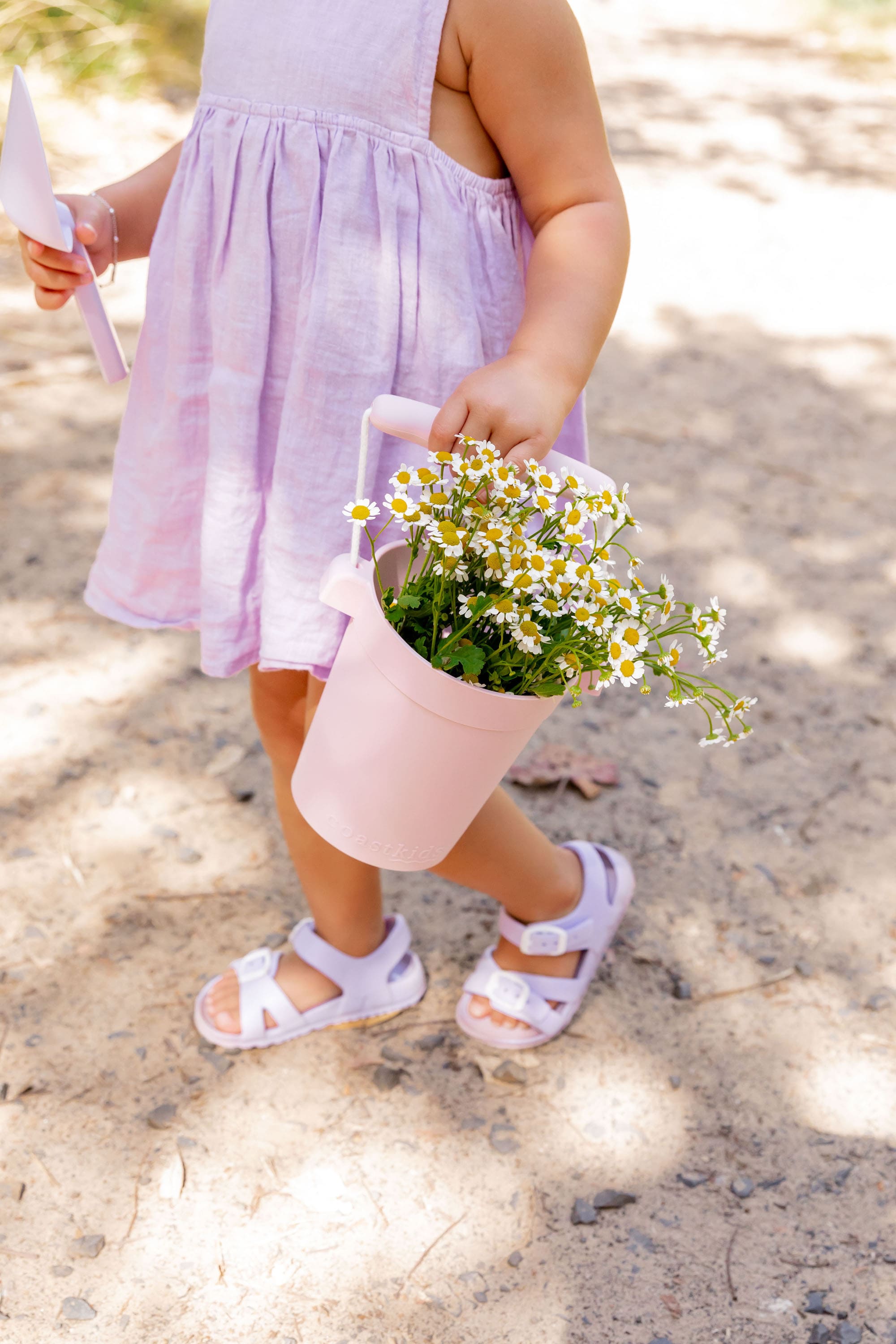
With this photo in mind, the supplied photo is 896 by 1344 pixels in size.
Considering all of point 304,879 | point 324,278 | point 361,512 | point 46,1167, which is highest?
point 324,278

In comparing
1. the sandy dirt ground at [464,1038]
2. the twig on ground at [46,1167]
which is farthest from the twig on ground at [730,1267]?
the twig on ground at [46,1167]

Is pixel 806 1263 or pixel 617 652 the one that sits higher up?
pixel 617 652

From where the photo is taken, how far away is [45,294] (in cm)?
117

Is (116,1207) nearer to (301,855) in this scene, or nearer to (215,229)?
(301,855)

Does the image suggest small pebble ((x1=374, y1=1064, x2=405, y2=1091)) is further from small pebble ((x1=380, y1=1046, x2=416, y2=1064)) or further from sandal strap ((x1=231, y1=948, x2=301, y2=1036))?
sandal strap ((x1=231, y1=948, x2=301, y2=1036))

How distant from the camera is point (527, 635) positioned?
2.82 feet

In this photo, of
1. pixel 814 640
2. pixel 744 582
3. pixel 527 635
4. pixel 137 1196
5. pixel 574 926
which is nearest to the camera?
pixel 527 635

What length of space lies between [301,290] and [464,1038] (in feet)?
3.13

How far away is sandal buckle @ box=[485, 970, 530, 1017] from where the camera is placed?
4.75ft

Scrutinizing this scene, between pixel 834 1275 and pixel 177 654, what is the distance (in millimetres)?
1416

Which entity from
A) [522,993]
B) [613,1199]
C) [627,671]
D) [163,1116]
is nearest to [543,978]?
[522,993]

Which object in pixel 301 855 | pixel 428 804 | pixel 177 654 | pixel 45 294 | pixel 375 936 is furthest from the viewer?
pixel 177 654

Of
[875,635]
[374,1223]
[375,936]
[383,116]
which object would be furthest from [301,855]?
[875,635]

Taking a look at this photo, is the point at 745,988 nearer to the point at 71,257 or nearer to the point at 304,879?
the point at 304,879
